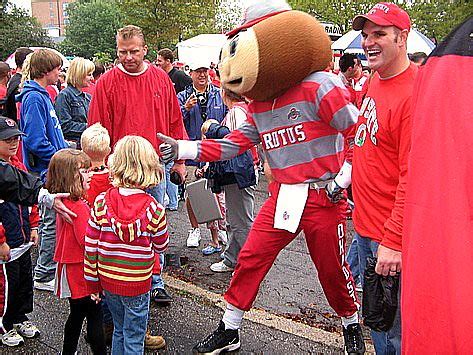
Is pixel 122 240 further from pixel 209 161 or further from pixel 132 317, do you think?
pixel 209 161

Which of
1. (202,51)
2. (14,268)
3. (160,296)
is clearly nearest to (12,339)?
(14,268)

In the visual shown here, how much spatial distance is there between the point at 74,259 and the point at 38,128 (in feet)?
6.12

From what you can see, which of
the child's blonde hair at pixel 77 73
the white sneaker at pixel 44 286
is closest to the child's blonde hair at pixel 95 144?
the white sneaker at pixel 44 286

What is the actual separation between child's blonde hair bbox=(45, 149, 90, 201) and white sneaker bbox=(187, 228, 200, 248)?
287 centimetres

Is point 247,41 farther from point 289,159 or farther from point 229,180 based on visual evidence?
point 229,180

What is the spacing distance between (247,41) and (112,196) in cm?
127

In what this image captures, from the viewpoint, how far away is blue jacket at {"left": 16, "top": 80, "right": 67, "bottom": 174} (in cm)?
514

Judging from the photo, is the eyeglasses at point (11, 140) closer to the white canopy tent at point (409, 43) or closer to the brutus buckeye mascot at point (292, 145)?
the brutus buckeye mascot at point (292, 145)

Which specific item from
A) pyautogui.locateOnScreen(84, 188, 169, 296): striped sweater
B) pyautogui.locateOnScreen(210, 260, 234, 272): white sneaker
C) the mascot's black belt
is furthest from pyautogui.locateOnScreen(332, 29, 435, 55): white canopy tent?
pyautogui.locateOnScreen(84, 188, 169, 296): striped sweater

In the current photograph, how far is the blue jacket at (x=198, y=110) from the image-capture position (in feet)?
20.8

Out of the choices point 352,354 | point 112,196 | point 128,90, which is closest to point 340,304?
point 352,354

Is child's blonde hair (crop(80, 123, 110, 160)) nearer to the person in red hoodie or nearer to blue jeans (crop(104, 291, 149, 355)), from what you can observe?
the person in red hoodie

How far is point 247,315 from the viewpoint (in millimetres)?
4695

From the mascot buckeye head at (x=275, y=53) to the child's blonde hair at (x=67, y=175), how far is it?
1130mm
